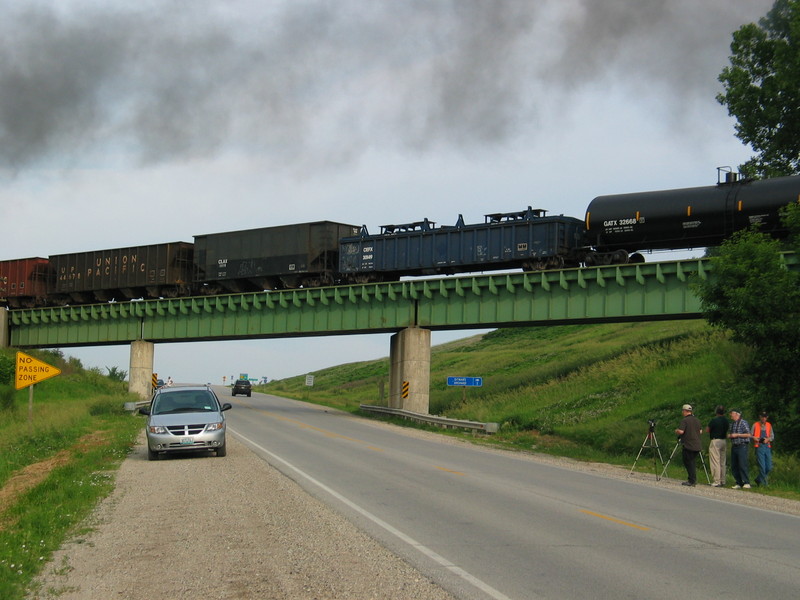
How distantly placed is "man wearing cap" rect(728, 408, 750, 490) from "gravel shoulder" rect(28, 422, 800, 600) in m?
2.08

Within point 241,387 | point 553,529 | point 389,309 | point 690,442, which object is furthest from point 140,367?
point 553,529

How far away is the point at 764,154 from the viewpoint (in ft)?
161

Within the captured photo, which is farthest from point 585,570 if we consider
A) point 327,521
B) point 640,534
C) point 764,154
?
point 764,154

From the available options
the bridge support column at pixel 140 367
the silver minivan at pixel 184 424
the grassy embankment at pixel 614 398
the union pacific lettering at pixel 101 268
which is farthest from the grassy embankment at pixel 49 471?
the grassy embankment at pixel 614 398

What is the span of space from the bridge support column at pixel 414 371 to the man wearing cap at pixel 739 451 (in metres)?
26.0

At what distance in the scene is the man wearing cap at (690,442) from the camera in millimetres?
18188

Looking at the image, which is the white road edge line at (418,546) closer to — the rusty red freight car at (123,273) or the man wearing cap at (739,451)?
the man wearing cap at (739,451)

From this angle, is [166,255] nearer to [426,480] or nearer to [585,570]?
[426,480]

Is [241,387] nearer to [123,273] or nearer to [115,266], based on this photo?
[115,266]

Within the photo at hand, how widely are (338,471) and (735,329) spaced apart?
1087 cm

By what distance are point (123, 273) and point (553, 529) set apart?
4927 cm

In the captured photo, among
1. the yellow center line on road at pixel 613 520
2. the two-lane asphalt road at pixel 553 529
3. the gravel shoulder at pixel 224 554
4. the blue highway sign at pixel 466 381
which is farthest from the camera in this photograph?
the blue highway sign at pixel 466 381

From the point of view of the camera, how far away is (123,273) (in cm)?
5628

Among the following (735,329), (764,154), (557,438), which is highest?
(764,154)
